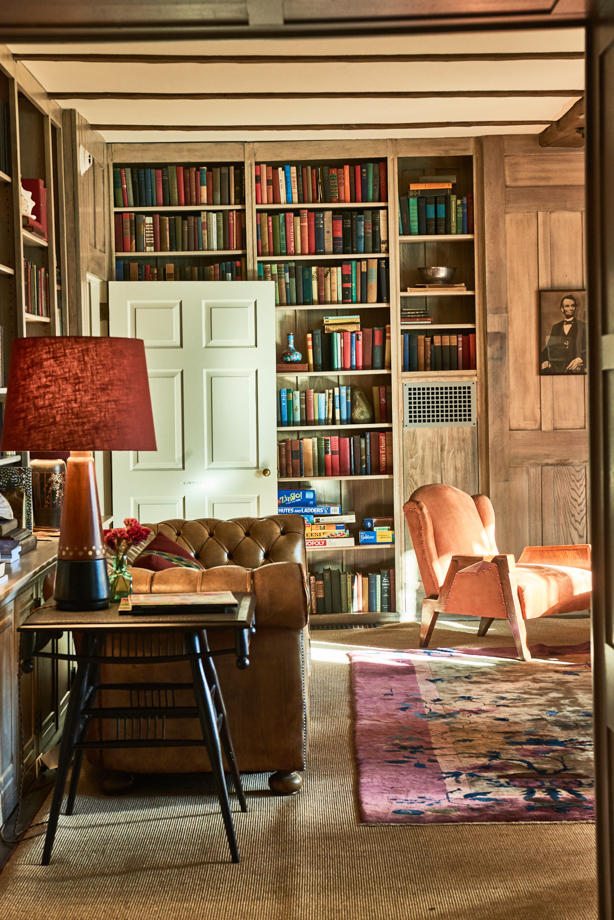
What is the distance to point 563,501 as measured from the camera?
5.61m

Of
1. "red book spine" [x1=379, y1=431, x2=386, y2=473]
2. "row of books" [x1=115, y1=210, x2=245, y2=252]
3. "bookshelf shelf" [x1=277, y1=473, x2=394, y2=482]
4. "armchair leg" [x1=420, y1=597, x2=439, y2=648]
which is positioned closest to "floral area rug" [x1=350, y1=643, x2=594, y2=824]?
"armchair leg" [x1=420, y1=597, x2=439, y2=648]

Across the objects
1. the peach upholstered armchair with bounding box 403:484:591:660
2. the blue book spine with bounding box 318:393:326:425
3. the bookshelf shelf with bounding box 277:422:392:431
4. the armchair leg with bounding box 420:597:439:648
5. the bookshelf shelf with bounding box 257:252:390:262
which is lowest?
the armchair leg with bounding box 420:597:439:648

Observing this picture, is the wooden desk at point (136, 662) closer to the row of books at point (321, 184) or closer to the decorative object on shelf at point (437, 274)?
the decorative object on shelf at point (437, 274)

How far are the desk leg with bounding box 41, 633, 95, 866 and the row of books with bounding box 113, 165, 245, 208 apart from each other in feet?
12.1

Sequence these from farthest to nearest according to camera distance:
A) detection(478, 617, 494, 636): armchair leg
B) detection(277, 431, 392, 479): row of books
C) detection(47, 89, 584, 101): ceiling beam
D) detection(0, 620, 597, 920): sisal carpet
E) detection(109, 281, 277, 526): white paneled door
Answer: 1. detection(277, 431, 392, 479): row of books
2. detection(109, 281, 277, 526): white paneled door
3. detection(478, 617, 494, 636): armchair leg
4. detection(47, 89, 584, 101): ceiling beam
5. detection(0, 620, 597, 920): sisal carpet

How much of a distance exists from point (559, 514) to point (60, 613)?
3.84 meters

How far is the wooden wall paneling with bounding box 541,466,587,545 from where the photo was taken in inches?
221

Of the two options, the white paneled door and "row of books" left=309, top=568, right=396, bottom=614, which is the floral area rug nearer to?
"row of books" left=309, top=568, right=396, bottom=614

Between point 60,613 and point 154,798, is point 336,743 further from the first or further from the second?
point 60,613

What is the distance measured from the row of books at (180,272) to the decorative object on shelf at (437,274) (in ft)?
3.86

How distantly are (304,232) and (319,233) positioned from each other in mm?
99

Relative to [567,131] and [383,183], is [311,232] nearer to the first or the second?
[383,183]

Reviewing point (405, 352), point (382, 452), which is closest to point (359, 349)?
point (405, 352)

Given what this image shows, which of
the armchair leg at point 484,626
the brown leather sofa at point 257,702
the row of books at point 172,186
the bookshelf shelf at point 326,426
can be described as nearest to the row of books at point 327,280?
the row of books at point 172,186
